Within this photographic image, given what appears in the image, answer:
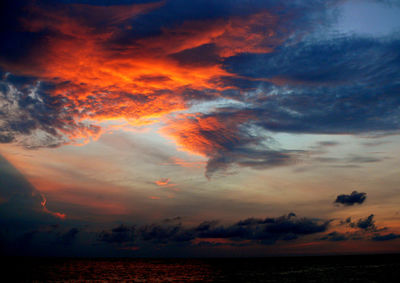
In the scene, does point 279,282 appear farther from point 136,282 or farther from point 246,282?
point 136,282

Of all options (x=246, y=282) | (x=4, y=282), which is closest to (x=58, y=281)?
(x=4, y=282)

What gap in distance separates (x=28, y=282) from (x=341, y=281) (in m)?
77.2

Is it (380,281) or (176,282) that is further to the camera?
(176,282)

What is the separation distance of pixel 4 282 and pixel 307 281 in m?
75.6

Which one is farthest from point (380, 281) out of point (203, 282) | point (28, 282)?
point (28, 282)

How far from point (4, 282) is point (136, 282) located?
32.9 meters

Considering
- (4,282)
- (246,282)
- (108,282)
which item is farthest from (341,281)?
(4,282)

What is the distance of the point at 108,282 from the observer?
8569 cm

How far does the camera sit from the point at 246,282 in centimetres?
8344

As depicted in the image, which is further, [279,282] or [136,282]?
[136,282]

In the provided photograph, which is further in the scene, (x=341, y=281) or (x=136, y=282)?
(x=136, y=282)

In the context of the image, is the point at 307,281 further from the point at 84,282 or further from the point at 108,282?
the point at 84,282

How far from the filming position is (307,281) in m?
80.9

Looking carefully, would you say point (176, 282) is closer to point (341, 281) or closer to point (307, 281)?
point (307, 281)
